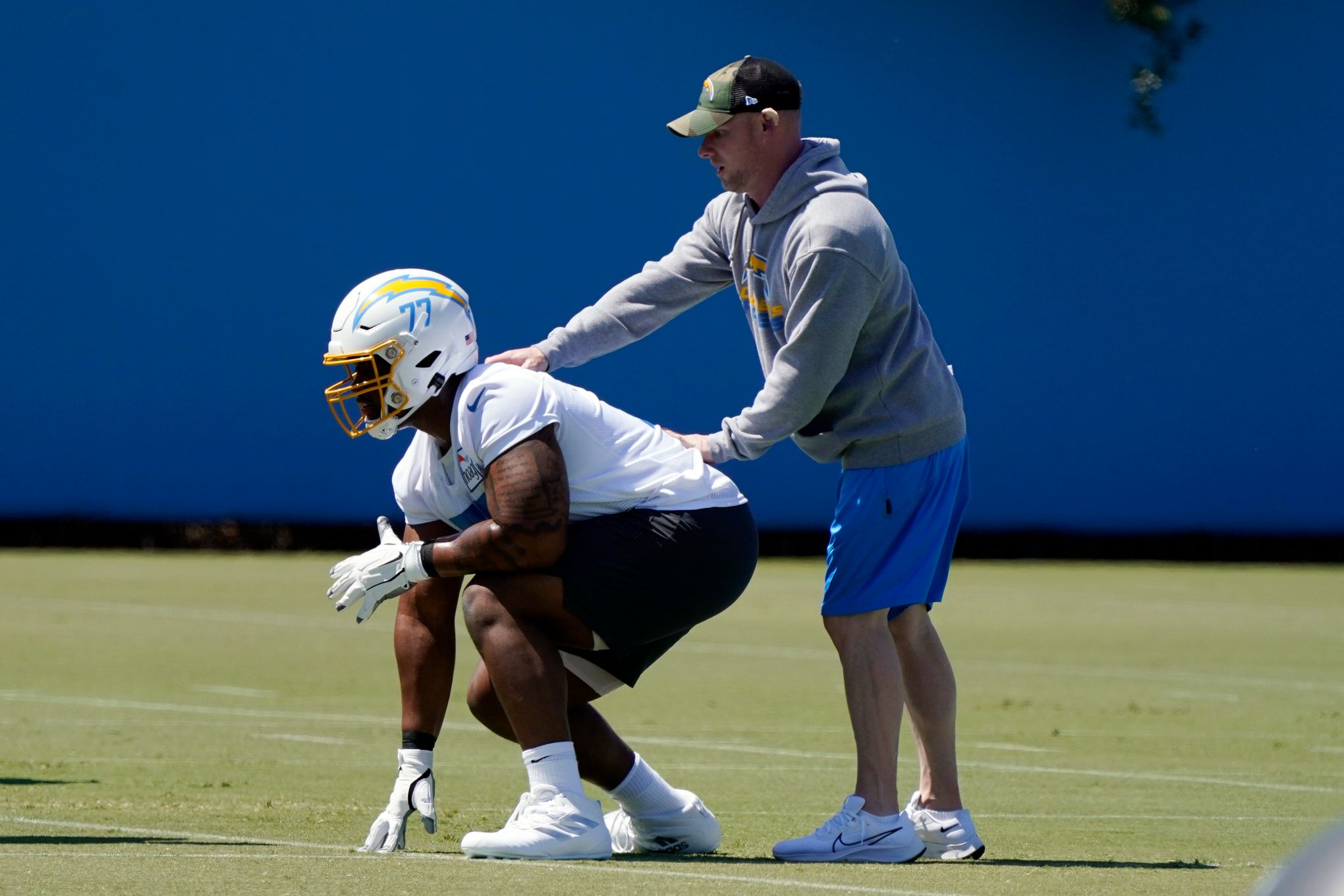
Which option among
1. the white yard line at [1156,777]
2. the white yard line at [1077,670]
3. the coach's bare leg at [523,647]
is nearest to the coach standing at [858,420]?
the coach's bare leg at [523,647]

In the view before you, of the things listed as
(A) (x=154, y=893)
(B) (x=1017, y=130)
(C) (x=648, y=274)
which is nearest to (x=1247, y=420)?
(B) (x=1017, y=130)

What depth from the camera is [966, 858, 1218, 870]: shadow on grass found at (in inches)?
212

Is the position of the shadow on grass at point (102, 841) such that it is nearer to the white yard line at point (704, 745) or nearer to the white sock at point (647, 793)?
Answer: the white sock at point (647, 793)

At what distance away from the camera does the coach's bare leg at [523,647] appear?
17.5ft

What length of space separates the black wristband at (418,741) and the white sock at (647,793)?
1.90 ft

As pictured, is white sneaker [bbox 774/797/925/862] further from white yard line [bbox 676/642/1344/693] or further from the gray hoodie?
white yard line [bbox 676/642/1344/693]

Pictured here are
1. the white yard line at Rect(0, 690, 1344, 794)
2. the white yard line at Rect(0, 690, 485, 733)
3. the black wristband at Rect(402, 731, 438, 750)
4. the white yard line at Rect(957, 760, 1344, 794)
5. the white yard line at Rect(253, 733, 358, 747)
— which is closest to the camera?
the black wristband at Rect(402, 731, 438, 750)

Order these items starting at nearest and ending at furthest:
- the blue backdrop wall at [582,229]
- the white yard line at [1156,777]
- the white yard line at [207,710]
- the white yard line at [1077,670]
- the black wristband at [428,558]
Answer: the black wristband at [428,558] < the white yard line at [1156,777] < the white yard line at [207,710] < the white yard line at [1077,670] < the blue backdrop wall at [582,229]

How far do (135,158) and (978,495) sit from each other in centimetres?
1064

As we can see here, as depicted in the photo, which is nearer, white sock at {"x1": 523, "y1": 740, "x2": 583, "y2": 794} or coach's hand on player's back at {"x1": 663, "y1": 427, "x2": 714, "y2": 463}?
white sock at {"x1": 523, "y1": 740, "x2": 583, "y2": 794}

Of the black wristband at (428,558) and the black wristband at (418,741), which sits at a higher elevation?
the black wristband at (428,558)

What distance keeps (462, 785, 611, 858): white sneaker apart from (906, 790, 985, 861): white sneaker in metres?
0.98

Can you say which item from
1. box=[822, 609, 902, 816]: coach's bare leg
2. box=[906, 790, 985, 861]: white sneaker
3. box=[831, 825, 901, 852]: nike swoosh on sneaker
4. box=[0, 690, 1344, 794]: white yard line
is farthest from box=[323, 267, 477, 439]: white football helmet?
box=[0, 690, 1344, 794]: white yard line

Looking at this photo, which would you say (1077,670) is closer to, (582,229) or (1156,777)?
(1156,777)
